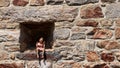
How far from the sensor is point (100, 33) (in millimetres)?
4094

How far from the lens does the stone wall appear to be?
160 inches

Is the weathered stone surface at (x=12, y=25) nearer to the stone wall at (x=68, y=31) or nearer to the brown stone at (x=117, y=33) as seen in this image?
the stone wall at (x=68, y=31)

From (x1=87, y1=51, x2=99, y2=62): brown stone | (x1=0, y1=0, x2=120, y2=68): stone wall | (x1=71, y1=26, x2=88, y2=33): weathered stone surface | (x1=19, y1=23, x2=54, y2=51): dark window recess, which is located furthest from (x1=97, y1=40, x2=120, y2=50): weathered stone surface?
(x1=19, y1=23, x2=54, y2=51): dark window recess

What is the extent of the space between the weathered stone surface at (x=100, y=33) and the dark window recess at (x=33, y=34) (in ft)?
1.47

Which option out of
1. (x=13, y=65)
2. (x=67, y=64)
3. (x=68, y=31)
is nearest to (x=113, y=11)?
(x=68, y=31)

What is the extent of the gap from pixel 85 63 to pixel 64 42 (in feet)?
1.01

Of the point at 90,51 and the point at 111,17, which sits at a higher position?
the point at 111,17

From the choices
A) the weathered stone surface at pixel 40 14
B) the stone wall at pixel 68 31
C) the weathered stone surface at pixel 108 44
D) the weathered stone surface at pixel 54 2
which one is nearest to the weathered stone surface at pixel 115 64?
the stone wall at pixel 68 31

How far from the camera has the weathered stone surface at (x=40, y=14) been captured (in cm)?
416

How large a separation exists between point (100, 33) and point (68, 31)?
13.0 inches

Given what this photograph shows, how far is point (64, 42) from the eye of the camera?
414 centimetres

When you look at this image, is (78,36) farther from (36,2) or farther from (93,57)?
(36,2)

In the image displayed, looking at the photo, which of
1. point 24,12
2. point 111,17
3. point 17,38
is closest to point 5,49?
point 17,38

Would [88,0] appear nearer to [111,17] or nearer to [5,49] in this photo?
[111,17]
